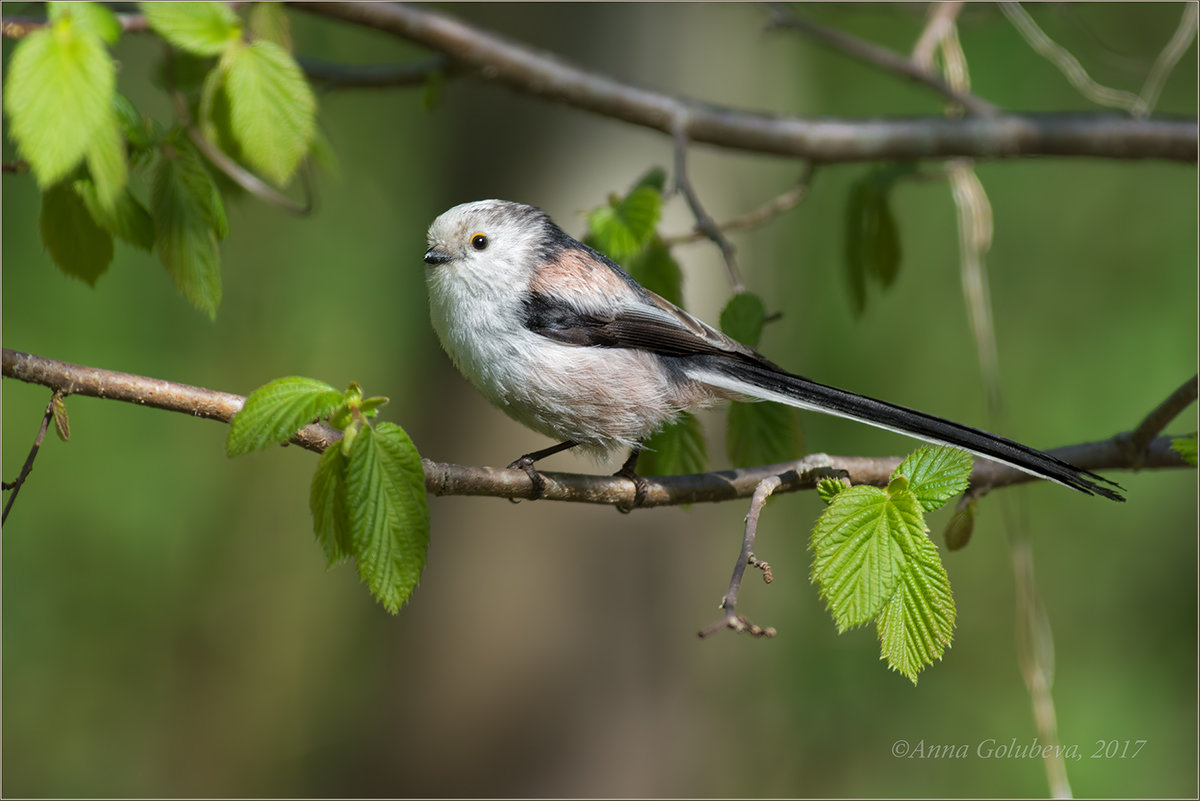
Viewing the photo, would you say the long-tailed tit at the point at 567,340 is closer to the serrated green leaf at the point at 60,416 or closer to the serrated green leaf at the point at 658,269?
the serrated green leaf at the point at 658,269

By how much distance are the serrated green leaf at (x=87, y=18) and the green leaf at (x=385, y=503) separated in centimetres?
91

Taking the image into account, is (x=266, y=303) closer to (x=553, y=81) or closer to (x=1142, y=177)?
(x=553, y=81)

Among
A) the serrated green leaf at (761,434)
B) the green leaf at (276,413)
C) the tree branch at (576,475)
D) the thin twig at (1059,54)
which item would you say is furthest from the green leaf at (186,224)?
the thin twig at (1059,54)

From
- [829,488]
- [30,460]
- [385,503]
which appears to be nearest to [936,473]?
[829,488]

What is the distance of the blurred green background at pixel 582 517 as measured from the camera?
452cm

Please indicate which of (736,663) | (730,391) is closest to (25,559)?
(736,663)

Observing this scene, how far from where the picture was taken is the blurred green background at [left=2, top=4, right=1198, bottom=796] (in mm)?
4523

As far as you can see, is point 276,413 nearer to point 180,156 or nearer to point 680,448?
point 180,156

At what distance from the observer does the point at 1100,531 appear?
644 centimetres

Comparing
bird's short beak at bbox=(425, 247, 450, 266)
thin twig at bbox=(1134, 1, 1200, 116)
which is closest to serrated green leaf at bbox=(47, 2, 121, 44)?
bird's short beak at bbox=(425, 247, 450, 266)

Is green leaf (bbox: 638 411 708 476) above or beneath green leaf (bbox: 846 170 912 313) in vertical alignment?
beneath

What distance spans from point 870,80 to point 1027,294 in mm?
2328

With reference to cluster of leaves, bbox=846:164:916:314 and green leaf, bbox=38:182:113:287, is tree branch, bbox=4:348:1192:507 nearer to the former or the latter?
green leaf, bbox=38:182:113:287

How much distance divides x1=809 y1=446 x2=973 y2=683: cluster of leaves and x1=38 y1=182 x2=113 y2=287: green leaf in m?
1.77
